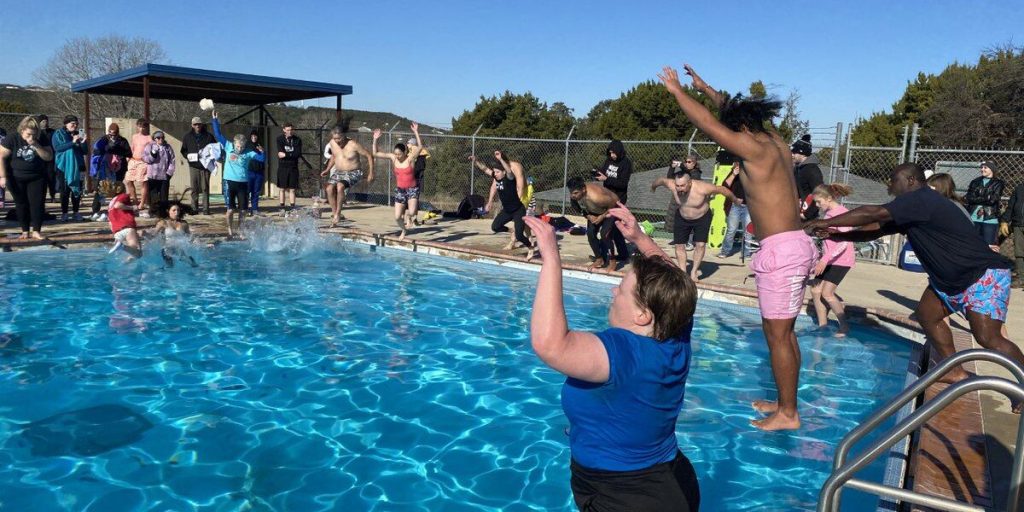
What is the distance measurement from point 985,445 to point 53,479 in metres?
5.25

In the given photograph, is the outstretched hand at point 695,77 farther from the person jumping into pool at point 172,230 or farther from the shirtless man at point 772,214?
the person jumping into pool at point 172,230

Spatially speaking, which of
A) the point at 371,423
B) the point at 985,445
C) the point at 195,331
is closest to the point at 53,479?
the point at 371,423

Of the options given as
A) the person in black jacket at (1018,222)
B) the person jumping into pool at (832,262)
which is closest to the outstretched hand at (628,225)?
the person jumping into pool at (832,262)

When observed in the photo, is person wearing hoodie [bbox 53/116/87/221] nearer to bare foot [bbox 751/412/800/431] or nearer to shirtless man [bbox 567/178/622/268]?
shirtless man [bbox 567/178/622/268]

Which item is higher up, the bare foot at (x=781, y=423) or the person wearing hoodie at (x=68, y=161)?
the person wearing hoodie at (x=68, y=161)

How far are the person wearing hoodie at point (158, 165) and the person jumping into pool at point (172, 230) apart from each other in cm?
277

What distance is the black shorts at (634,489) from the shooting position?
234cm

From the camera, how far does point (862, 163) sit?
24.1m

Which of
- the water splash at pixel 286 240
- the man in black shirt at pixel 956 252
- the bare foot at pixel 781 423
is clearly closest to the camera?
the man in black shirt at pixel 956 252

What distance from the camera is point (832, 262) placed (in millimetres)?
7098

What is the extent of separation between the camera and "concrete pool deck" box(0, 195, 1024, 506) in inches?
151

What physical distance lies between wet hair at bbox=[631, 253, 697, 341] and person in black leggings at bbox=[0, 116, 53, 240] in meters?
10.4

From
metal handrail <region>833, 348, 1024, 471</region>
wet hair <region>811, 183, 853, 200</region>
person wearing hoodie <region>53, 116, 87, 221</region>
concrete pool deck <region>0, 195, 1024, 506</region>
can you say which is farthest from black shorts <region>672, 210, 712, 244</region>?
person wearing hoodie <region>53, 116, 87, 221</region>

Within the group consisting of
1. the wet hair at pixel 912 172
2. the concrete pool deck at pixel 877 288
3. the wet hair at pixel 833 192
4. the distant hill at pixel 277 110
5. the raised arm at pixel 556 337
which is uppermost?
the distant hill at pixel 277 110
